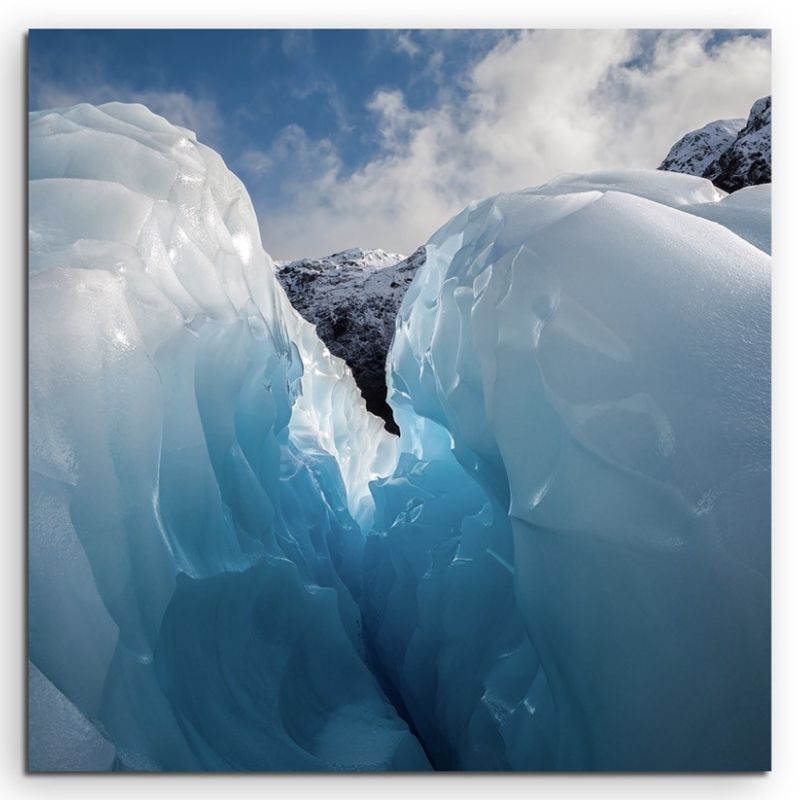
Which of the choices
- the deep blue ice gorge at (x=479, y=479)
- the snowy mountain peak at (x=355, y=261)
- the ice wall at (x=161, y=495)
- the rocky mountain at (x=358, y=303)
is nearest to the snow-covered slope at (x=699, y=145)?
the deep blue ice gorge at (x=479, y=479)

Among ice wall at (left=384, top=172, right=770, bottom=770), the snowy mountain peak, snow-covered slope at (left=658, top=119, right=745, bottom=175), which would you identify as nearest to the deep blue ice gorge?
ice wall at (left=384, top=172, right=770, bottom=770)

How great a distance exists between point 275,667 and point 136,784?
1.61ft

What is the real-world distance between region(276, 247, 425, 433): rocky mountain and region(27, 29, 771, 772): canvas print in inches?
350

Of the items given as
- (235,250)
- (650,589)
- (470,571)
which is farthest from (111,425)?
(470,571)

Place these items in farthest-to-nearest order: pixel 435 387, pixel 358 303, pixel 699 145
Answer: pixel 358 303 < pixel 435 387 < pixel 699 145

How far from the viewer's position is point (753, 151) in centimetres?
208

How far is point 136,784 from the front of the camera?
131 centimetres

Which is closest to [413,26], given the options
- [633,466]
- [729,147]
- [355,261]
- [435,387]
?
[633,466]

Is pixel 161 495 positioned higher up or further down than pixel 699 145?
further down

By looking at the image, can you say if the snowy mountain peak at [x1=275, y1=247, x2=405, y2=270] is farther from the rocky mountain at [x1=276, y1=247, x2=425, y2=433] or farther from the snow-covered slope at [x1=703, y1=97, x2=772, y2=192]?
the snow-covered slope at [x1=703, y1=97, x2=772, y2=192]

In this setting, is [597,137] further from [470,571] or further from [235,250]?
[470,571]

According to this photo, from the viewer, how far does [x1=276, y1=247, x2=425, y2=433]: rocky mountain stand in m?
11.8

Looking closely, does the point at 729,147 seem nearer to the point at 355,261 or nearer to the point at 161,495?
the point at 161,495

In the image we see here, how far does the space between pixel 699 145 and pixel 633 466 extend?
169cm
